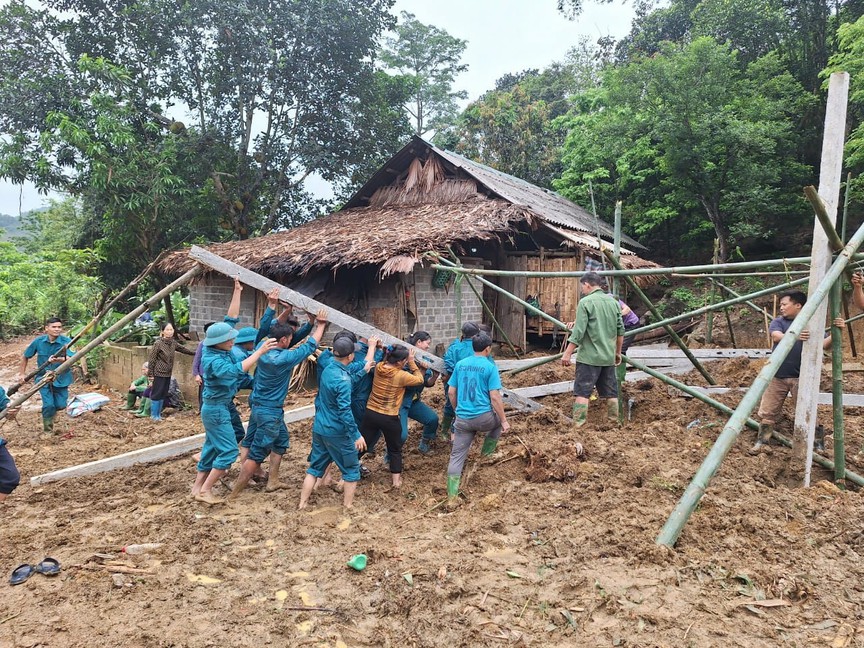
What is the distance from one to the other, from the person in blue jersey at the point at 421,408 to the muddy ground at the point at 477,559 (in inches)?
20.6

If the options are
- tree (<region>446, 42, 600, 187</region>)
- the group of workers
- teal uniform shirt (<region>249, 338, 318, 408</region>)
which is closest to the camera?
the group of workers

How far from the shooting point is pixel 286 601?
3289 mm

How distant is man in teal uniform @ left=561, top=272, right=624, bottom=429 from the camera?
5453mm

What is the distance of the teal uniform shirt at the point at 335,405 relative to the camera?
14.9 feet

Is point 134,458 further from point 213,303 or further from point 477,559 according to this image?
point 213,303

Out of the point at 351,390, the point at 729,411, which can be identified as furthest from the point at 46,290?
the point at 729,411

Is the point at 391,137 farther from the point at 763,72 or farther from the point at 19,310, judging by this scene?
the point at 19,310

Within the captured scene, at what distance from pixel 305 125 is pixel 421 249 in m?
9.69

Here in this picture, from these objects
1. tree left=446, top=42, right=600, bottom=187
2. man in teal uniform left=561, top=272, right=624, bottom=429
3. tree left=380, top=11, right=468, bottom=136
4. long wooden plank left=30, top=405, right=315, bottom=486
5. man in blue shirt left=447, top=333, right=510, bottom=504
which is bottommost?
long wooden plank left=30, top=405, right=315, bottom=486

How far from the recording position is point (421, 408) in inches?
224

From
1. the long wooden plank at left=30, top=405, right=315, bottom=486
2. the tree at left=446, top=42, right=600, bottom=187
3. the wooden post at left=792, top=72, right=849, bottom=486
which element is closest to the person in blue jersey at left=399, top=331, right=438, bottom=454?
the long wooden plank at left=30, top=405, right=315, bottom=486

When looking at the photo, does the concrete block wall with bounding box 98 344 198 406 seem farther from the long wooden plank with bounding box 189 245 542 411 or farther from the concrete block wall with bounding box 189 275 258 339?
the long wooden plank with bounding box 189 245 542 411

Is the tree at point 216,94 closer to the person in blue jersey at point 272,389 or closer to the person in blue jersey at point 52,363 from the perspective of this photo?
the person in blue jersey at point 52,363

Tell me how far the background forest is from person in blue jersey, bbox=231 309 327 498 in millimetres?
11296
